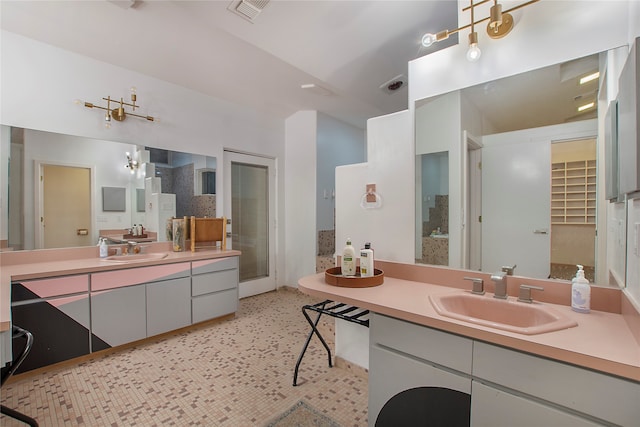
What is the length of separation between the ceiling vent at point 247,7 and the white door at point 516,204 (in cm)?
191

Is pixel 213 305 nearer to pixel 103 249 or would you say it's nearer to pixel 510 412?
pixel 103 249

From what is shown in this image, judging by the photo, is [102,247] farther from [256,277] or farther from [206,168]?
[256,277]

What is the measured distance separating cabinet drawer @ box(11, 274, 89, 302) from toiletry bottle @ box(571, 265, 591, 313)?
10.3 feet

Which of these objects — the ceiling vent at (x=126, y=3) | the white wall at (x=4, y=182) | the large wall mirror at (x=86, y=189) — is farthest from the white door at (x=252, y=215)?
the white wall at (x=4, y=182)

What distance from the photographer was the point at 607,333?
0.99 m

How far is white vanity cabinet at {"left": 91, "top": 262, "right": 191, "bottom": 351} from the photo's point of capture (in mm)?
2285

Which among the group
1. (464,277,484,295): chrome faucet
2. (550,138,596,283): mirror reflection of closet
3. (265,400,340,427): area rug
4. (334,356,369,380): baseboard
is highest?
(550,138,596,283): mirror reflection of closet

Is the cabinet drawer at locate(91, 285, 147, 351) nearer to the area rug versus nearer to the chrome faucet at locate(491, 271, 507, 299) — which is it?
the area rug

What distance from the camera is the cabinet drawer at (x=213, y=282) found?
9.44 feet

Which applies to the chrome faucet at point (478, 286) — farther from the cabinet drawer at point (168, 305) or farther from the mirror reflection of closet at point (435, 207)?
the cabinet drawer at point (168, 305)

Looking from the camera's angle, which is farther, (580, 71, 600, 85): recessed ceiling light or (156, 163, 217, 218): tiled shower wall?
(156, 163, 217, 218): tiled shower wall

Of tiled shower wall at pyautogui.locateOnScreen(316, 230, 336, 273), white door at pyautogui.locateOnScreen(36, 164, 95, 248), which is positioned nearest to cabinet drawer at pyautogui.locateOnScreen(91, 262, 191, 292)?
white door at pyautogui.locateOnScreen(36, 164, 95, 248)

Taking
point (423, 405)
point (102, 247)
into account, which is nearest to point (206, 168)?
point (102, 247)

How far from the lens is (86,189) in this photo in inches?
102
